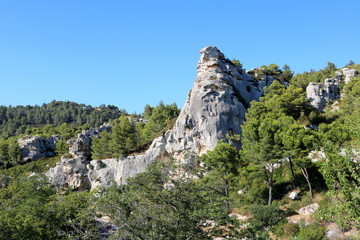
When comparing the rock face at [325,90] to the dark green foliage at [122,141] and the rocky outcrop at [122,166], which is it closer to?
the rocky outcrop at [122,166]

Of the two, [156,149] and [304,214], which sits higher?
[156,149]

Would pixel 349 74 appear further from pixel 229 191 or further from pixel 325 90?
pixel 229 191

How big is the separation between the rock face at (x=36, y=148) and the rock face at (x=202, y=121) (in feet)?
62.2

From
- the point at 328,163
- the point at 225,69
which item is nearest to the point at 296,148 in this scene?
the point at 328,163

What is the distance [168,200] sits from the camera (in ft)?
44.9

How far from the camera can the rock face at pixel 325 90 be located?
49.3m

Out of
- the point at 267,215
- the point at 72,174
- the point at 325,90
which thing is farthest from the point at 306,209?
the point at 72,174

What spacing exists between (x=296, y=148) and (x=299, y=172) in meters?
6.26

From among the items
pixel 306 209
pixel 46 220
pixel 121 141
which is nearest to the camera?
pixel 46 220

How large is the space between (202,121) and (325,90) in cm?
3324

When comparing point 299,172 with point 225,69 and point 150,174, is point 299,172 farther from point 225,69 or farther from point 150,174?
point 225,69

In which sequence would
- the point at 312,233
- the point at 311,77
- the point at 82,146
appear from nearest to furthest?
1. the point at 312,233
2. the point at 82,146
3. the point at 311,77

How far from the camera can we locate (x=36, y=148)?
7388 centimetres

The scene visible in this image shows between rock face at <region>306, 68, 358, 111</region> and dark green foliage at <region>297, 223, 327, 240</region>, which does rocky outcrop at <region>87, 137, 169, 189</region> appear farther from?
rock face at <region>306, 68, 358, 111</region>
